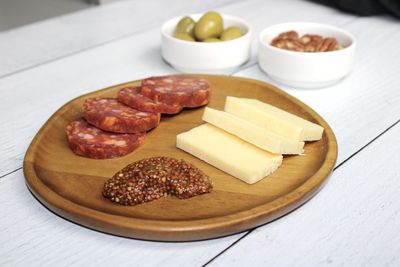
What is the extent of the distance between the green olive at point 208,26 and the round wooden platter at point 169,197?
0.36m

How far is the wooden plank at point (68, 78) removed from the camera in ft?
4.27

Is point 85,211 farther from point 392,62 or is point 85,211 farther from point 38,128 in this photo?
point 392,62

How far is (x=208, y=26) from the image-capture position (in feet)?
5.07

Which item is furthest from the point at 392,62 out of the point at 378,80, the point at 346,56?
the point at 346,56

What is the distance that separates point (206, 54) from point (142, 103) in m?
0.32

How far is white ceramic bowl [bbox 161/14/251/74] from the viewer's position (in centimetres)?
148

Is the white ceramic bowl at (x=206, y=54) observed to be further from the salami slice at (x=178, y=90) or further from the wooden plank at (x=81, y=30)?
the wooden plank at (x=81, y=30)

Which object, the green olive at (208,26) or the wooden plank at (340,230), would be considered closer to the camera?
the wooden plank at (340,230)

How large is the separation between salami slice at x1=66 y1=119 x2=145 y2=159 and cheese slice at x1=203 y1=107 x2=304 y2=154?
16cm

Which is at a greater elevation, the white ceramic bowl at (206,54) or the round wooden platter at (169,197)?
the white ceramic bowl at (206,54)

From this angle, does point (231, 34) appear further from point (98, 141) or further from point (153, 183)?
point (153, 183)

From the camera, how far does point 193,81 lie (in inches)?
52.6

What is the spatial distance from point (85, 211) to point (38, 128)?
1.48 feet

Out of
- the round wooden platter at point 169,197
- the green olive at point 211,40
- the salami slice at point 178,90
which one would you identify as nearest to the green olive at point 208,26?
the green olive at point 211,40
